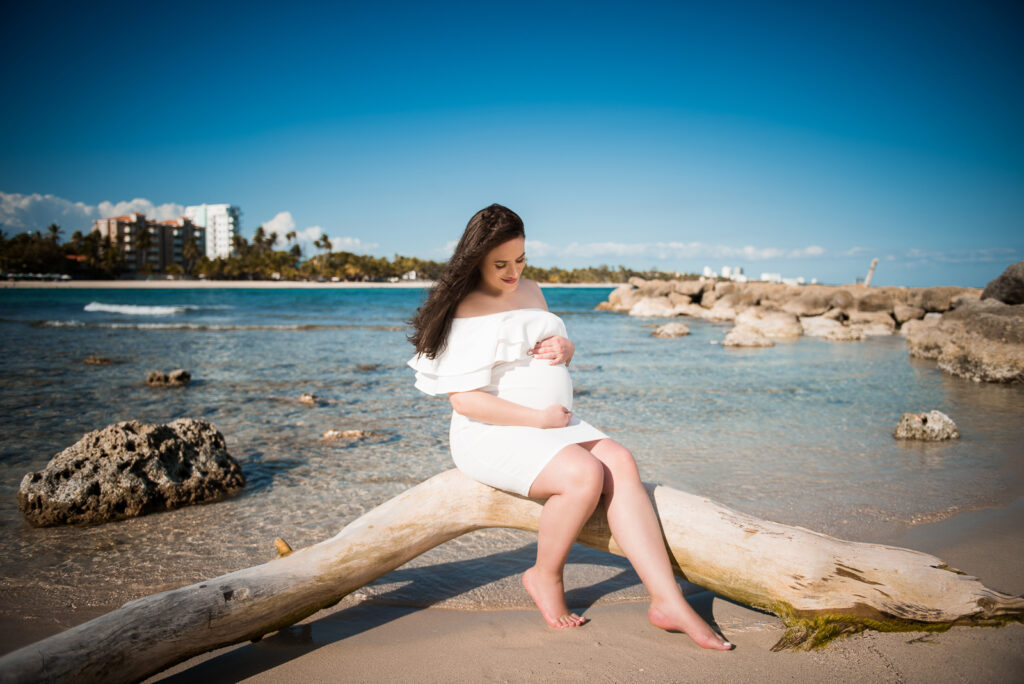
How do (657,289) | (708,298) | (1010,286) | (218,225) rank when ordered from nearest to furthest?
(1010,286) → (708,298) → (657,289) → (218,225)

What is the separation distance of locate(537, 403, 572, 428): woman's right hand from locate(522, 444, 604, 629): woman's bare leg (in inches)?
7.2

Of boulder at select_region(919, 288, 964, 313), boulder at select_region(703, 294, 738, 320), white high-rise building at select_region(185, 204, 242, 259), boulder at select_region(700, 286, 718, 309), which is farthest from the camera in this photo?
white high-rise building at select_region(185, 204, 242, 259)

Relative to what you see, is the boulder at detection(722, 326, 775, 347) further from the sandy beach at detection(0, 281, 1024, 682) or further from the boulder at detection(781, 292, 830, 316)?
the boulder at detection(781, 292, 830, 316)

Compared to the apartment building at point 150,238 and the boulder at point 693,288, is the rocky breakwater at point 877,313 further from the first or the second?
the apartment building at point 150,238

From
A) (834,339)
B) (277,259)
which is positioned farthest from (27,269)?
(834,339)

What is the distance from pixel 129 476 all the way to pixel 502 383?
12.4ft

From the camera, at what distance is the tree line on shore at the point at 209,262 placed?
9212 cm

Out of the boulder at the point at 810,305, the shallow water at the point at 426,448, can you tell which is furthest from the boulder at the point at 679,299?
the shallow water at the point at 426,448

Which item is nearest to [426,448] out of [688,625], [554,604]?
[554,604]

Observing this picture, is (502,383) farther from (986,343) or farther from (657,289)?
(657,289)

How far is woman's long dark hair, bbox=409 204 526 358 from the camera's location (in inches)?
115

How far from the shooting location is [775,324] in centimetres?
2445

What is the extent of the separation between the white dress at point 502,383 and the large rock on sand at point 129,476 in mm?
3268

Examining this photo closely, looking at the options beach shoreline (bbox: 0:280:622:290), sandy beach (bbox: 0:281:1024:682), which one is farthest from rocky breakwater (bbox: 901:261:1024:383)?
beach shoreline (bbox: 0:280:622:290)
